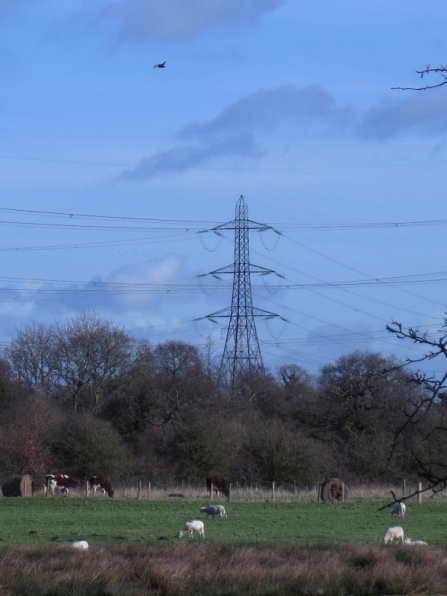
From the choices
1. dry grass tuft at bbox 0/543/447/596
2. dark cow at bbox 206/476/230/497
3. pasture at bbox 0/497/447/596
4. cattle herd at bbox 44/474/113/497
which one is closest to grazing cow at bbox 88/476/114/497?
cattle herd at bbox 44/474/113/497

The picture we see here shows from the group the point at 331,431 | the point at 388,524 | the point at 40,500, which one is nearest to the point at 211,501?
the point at 40,500

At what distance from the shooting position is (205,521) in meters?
33.4

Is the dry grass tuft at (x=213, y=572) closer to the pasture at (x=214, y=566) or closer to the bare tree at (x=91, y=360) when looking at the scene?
the pasture at (x=214, y=566)

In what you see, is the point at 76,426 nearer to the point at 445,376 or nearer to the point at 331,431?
the point at 331,431

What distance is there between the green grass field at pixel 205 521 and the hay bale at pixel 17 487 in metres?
2.48

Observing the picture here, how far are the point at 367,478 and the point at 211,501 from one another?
1311 centimetres

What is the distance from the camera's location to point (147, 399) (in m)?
64.6

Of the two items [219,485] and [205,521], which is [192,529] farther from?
[219,485]

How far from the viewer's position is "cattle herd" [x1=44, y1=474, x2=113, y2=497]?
47656 millimetres

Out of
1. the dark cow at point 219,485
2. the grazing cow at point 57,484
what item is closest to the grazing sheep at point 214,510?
the dark cow at point 219,485

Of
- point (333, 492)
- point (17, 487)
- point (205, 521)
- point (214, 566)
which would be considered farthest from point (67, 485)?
point (214, 566)

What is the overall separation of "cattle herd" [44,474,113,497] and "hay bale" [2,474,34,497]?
3.15ft

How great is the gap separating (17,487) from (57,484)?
6.55 feet

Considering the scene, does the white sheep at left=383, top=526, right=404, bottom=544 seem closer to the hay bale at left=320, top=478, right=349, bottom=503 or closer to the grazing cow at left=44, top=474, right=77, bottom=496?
the hay bale at left=320, top=478, right=349, bottom=503
